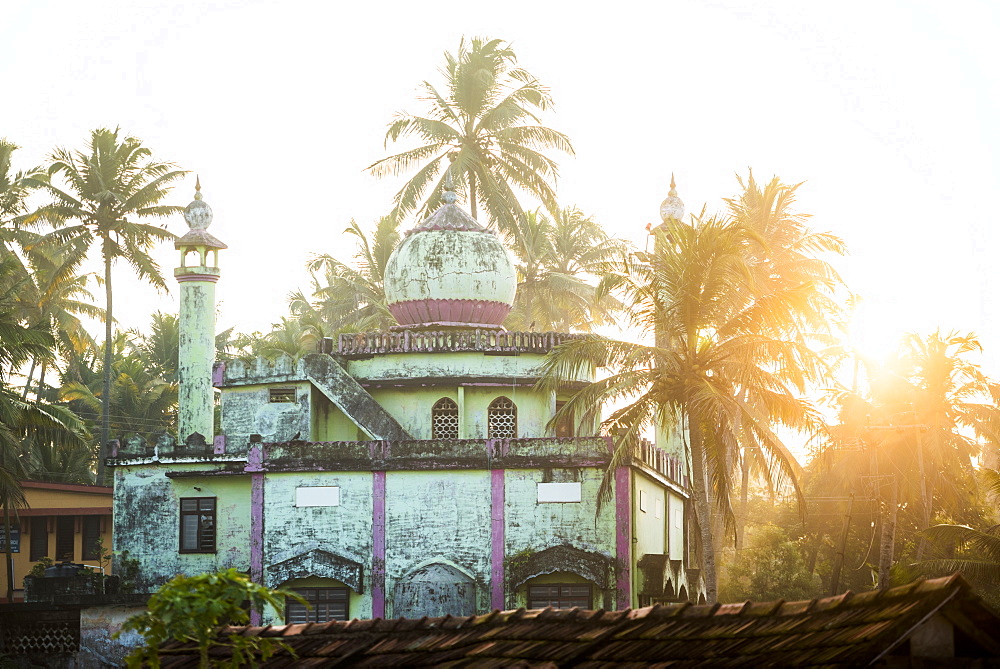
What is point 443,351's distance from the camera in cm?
3372

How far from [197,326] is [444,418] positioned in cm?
746

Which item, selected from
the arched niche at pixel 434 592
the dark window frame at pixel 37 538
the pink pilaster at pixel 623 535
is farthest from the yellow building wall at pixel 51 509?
the pink pilaster at pixel 623 535

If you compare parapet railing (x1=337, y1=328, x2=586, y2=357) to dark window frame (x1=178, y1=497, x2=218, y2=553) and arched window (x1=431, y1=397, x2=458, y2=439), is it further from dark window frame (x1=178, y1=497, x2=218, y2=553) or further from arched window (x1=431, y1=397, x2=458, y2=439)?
dark window frame (x1=178, y1=497, x2=218, y2=553)

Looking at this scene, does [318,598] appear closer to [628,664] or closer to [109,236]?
[628,664]

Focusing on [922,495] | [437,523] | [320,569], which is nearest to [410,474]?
[437,523]

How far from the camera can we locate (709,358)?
87.8 ft

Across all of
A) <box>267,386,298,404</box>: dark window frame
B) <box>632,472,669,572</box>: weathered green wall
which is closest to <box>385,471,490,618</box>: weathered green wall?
<box>632,472,669,572</box>: weathered green wall

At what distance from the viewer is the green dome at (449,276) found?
117 feet

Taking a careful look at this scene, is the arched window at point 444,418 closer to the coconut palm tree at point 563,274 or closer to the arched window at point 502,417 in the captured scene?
the arched window at point 502,417

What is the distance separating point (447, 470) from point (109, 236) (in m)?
22.9

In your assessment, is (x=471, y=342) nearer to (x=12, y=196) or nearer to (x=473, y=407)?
(x=473, y=407)

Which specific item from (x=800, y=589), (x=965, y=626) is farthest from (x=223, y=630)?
(x=800, y=589)

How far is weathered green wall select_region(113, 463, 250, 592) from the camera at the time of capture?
3170 centimetres

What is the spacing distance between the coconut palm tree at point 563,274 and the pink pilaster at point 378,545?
23104 mm
